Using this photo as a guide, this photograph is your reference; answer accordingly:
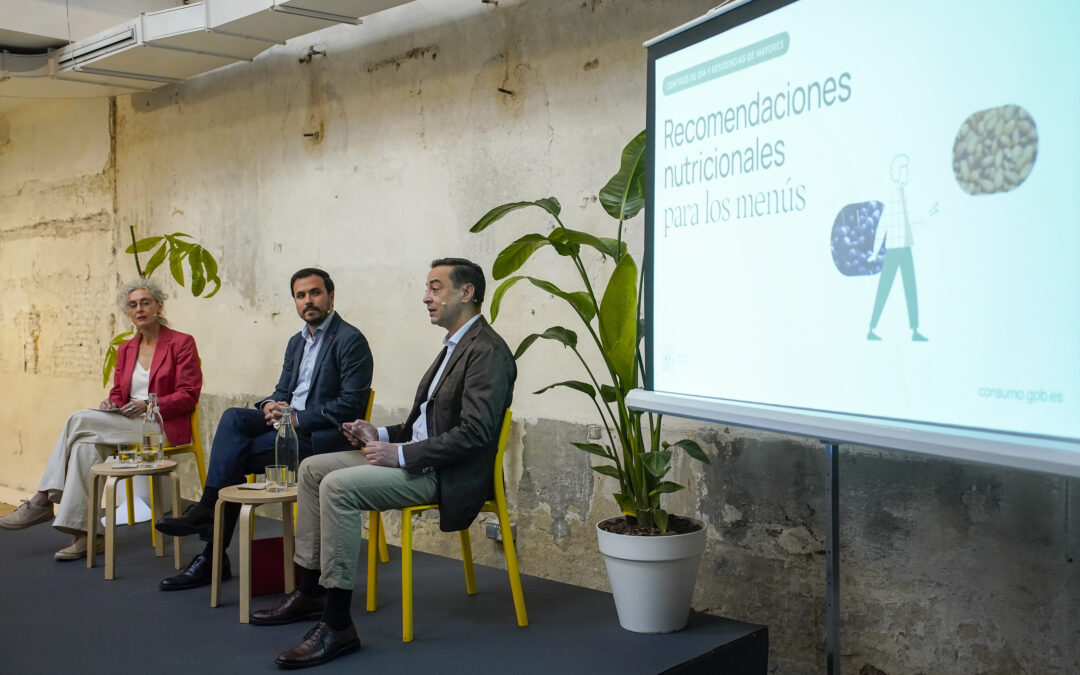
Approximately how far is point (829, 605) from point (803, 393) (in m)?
0.64

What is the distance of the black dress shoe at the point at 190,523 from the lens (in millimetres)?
3645

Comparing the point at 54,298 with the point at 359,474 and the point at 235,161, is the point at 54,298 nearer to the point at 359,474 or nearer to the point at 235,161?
the point at 235,161

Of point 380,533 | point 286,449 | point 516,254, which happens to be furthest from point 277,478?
point 516,254

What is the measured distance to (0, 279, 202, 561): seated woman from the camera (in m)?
4.37

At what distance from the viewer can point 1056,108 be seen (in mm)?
1750

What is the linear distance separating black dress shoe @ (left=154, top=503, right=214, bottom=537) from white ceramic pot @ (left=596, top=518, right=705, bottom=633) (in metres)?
1.67

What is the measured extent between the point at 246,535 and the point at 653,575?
56.1 inches

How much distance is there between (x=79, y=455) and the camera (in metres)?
4.38

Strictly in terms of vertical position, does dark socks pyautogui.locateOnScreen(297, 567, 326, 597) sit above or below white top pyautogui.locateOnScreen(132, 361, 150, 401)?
below

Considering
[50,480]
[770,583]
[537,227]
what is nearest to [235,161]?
[50,480]

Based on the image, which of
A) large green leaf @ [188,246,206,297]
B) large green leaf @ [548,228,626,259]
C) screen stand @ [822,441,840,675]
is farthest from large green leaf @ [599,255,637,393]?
large green leaf @ [188,246,206,297]

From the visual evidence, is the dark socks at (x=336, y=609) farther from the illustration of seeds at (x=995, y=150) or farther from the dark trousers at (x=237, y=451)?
the illustration of seeds at (x=995, y=150)

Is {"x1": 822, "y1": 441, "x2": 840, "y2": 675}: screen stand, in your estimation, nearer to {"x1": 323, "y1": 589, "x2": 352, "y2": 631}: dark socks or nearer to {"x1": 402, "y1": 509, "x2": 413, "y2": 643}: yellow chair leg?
{"x1": 402, "y1": 509, "x2": 413, "y2": 643}: yellow chair leg

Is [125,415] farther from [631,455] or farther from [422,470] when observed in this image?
[631,455]
